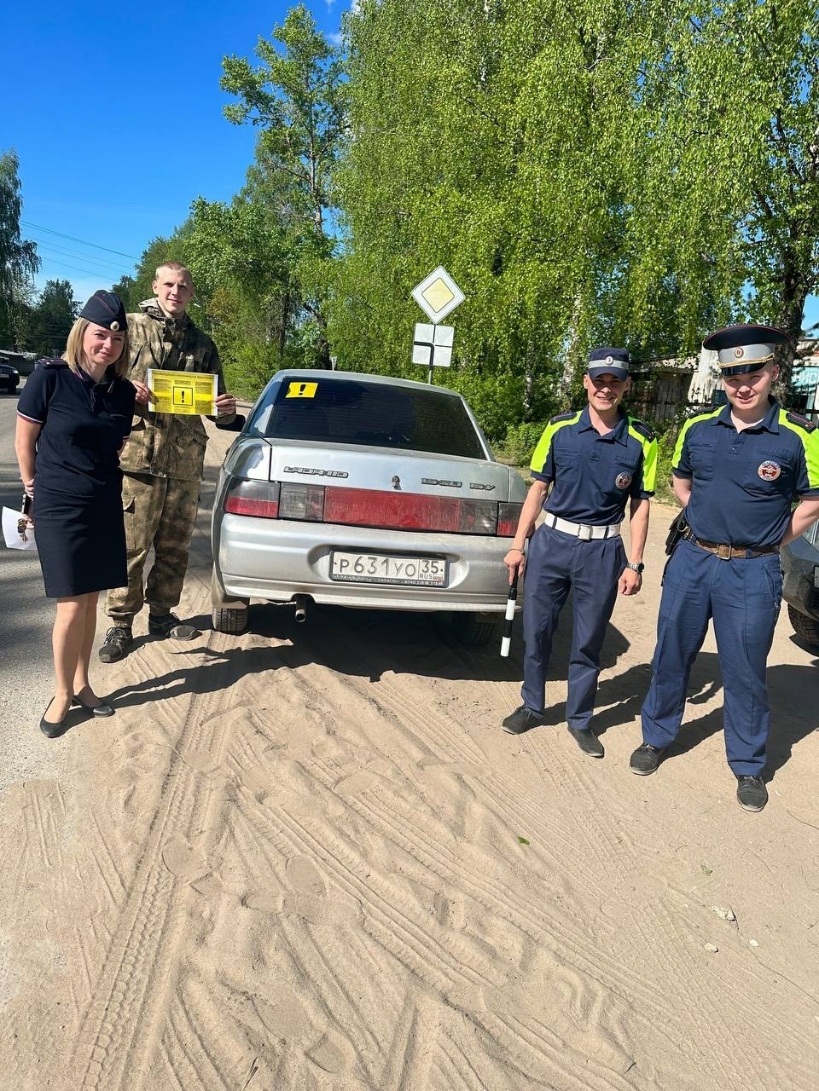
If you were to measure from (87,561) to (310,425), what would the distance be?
164cm

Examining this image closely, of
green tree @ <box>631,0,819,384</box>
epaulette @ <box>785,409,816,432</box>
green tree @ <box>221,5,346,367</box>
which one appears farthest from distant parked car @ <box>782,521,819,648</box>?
green tree @ <box>221,5,346,367</box>

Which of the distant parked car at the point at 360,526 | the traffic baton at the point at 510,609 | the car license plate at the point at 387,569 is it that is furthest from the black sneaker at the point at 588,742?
the car license plate at the point at 387,569

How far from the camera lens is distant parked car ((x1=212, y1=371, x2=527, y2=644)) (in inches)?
170

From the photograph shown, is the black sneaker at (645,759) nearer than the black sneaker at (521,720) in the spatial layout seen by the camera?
Yes

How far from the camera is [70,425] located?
371 cm

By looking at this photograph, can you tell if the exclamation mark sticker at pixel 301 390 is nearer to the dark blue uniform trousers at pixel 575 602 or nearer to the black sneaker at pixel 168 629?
the black sneaker at pixel 168 629

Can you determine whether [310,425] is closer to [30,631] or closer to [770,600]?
[30,631]

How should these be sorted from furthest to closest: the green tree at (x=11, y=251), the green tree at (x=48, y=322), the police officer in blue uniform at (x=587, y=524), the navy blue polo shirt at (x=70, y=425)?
the green tree at (x=48, y=322) < the green tree at (x=11, y=251) < the police officer in blue uniform at (x=587, y=524) < the navy blue polo shirt at (x=70, y=425)

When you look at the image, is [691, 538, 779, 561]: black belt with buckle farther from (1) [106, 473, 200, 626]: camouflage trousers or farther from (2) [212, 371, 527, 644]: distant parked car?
(1) [106, 473, 200, 626]: camouflage trousers

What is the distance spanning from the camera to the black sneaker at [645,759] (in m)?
3.98

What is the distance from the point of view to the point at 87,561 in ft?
12.4

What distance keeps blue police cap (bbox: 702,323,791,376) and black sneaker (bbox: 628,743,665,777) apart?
1.84m

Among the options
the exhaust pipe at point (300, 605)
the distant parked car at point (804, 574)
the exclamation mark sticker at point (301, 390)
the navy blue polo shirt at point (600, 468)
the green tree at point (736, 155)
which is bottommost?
the exhaust pipe at point (300, 605)

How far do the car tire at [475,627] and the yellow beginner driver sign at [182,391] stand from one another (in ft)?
6.58
